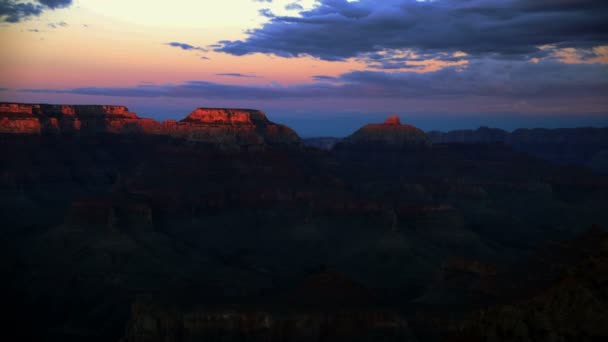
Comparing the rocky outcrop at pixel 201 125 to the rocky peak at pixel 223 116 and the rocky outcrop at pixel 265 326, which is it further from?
the rocky outcrop at pixel 265 326

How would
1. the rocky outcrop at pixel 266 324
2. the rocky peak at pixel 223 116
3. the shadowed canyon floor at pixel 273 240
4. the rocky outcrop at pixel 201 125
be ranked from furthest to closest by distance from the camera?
the rocky peak at pixel 223 116 → the rocky outcrop at pixel 201 125 → the shadowed canyon floor at pixel 273 240 → the rocky outcrop at pixel 266 324

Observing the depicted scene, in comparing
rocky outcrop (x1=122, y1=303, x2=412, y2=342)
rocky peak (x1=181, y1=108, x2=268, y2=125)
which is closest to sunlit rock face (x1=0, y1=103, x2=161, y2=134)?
rocky peak (x1=181, y1=108, x2=268, y2=125)

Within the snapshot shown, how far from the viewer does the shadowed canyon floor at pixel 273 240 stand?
61.2 metres

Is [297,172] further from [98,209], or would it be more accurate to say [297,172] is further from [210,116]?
[98,209]

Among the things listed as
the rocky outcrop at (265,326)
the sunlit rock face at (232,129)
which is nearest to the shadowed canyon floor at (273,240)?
the rocky outcrop at (265,326)

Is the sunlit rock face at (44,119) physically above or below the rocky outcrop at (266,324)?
above

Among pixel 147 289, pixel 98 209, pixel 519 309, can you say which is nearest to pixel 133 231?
pixel 98 209

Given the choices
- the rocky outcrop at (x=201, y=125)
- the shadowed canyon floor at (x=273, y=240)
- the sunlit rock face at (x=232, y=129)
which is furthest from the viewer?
the rocky outcrop at (x=201, y=125)

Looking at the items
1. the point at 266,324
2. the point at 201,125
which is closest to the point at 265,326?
the point at 266,324

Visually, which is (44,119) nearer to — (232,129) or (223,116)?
(223,116)

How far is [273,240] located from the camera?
129 m

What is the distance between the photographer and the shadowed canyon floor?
6122 centimetres

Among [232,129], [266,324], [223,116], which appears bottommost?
[266,324]

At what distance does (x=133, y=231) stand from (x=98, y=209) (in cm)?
Result: 671
